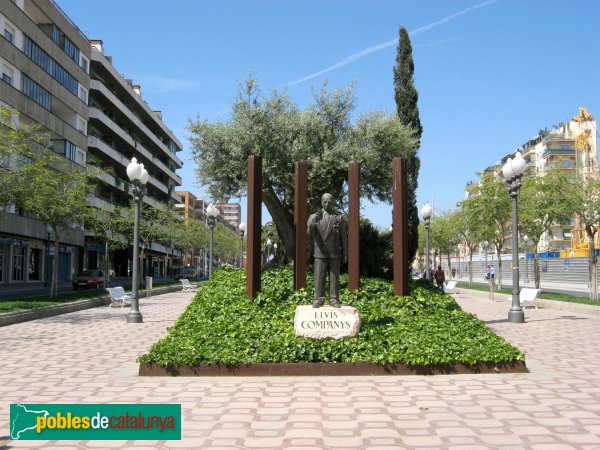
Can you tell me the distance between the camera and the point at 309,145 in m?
17.8

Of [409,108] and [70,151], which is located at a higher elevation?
[70,151]

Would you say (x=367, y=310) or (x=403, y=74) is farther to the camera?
(x=403, y=74)

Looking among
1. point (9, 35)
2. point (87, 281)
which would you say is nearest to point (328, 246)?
point (87, 281)

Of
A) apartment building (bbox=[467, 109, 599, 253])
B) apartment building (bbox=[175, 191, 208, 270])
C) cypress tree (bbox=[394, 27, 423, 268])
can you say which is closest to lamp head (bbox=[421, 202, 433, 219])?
cypress tree (bbox=[394, 27, 423, 268])

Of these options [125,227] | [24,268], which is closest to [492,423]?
[125,227]

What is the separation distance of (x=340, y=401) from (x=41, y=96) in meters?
39.3

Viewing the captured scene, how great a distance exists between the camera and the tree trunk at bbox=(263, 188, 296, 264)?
17.9 metres

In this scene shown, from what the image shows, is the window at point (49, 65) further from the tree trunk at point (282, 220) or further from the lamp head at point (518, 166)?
the lamp head at point (518, 166)

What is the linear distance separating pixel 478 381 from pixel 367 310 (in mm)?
3711

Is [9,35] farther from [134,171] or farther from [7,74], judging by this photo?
[134,171]

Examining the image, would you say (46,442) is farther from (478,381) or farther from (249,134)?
(249,134)

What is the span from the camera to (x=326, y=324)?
32.2 feet

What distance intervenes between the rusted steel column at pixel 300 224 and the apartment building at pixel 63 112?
18.2 meters

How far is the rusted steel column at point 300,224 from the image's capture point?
40.4 ft
